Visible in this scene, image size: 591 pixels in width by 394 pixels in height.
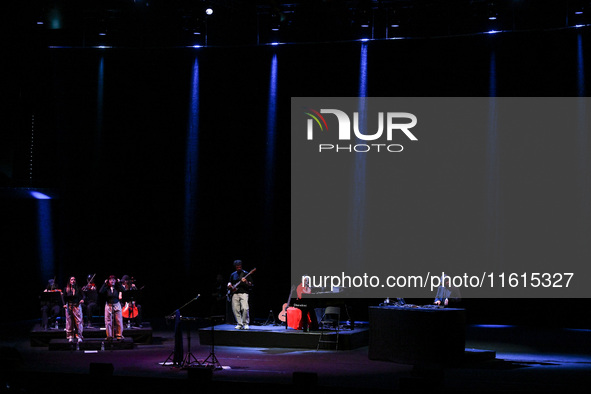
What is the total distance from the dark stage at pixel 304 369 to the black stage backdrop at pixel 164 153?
11.0ft

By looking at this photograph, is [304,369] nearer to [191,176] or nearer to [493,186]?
[493,186]

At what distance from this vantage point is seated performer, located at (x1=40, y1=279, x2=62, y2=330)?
14.2 meters

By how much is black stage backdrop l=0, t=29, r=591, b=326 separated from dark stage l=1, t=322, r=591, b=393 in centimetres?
335

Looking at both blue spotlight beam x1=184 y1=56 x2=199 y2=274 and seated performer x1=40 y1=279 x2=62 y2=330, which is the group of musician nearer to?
seated performer x1=40 y1=279 x2=62 y2=330

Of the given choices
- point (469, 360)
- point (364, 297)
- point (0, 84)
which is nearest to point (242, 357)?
point (469, 360)

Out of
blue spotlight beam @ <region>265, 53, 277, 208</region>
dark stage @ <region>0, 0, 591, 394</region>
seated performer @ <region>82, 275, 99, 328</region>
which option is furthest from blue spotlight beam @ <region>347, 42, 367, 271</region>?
seated performer @ <region>82, 275, 99, 328</region>

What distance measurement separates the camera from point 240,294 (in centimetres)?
1409

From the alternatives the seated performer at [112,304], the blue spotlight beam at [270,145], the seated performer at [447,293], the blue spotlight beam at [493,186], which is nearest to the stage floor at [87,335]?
the seated performer at [112,304]

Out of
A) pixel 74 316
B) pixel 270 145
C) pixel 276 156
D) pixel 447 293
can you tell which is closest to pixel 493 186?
pixel 447 293

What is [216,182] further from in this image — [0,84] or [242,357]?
[242,357]

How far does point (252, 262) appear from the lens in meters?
18.0

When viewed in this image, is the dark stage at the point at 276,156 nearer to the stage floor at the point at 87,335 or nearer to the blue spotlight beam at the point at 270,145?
the blue spotlight beam at the point at 270,145

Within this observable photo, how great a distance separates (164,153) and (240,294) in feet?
18.3

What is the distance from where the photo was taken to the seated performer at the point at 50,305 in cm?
1423
